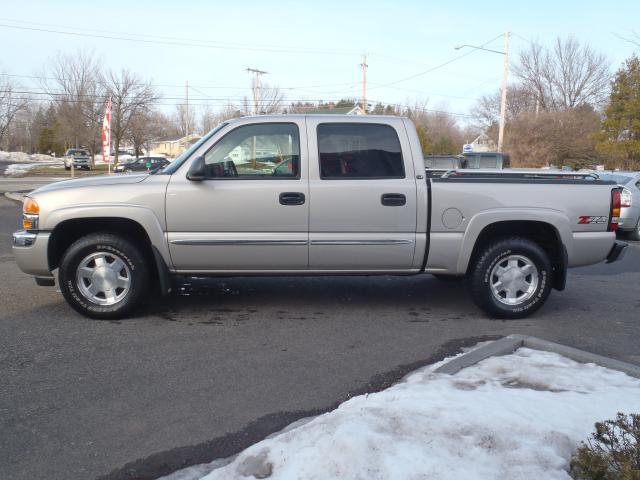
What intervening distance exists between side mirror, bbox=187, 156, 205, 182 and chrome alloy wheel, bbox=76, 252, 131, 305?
40.0 inches

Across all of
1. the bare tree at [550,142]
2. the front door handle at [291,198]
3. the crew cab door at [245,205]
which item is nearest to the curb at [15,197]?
the crew cab door at [245,205]

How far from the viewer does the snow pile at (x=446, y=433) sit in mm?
2752

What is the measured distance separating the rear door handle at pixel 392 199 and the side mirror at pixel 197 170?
1.64 m

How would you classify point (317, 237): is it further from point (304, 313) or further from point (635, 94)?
point (635, 94)

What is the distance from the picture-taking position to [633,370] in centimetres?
411

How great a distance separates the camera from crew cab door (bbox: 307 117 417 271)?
5.51m

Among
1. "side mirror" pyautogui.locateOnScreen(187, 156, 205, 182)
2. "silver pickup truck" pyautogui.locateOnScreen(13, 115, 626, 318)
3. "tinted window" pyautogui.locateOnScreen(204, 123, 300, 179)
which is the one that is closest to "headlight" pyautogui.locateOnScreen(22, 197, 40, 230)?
"silver pickup truck" pyautogui.locateOnScreen(13, 115, 626, 318)

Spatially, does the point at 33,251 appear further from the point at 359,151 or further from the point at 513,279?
the point at 513,279

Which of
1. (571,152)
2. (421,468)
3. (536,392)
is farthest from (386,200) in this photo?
(571,152)

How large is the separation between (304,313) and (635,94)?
22641mm

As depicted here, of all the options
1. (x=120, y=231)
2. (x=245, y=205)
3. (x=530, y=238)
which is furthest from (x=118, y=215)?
(x=530, y=238)

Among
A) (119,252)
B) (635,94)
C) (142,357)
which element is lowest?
(142,357)

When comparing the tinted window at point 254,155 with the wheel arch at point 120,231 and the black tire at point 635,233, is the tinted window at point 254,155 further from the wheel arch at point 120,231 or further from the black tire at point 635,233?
the black tire at point 635,233

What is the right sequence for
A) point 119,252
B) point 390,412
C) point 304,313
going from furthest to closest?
point 304,313 → point 119,252 → point 390,412
